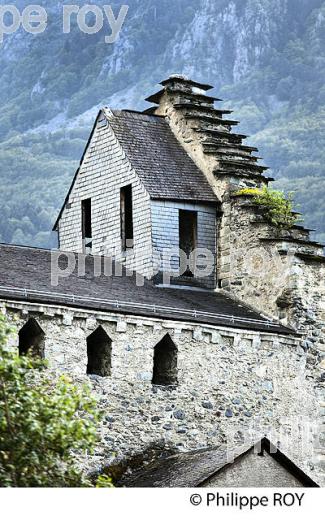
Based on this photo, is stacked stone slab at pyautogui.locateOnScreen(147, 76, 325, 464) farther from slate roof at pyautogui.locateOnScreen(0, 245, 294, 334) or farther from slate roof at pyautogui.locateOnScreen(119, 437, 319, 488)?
slate roof at pyautogui.locateOnScreen(119, 437, 319, 488)

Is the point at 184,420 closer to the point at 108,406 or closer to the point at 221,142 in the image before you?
the point at 108,406

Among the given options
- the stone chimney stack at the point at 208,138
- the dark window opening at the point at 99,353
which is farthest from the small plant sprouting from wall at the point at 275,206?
the dark window opening at the point at 99,353

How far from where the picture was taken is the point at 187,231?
57062 mm

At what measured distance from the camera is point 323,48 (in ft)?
457

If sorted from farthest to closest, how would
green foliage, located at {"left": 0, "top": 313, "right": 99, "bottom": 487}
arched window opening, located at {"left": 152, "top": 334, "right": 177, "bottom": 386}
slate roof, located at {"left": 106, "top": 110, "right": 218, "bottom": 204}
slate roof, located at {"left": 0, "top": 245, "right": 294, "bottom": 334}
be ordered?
slate roof, located at {"left": 106, "top": 110, "right": 218, "bottom": 204}, arched window opening, located at {"left": 152, "top": 334, "right": 177, "bottom": 386}, slate roof, located at {"left": 0, "top": 245, "right": 294, "bottom": 334}, green foliage, located at {"left": 0, "top": 313, "right": 99, "bottom": 487}

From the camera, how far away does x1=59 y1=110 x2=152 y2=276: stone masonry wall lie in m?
55.8

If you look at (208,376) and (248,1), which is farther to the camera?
(248,1)

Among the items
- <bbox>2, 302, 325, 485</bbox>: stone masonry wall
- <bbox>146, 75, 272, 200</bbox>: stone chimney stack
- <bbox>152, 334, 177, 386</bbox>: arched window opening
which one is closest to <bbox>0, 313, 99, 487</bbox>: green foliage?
<bbox>2, 302, 325, 485</bbox>: stone masonry wall

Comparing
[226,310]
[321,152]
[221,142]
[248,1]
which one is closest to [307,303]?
[226,310]

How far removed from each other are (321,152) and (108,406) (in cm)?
6510

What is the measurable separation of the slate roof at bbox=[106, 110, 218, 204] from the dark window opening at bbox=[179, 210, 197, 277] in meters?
0.71

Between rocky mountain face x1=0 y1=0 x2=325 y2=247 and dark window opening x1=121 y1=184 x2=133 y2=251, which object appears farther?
rocky mountain face x1=0 y1=0 x2=325 y2=247

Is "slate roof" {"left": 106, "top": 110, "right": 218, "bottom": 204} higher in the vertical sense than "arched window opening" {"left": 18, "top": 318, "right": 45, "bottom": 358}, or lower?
higher

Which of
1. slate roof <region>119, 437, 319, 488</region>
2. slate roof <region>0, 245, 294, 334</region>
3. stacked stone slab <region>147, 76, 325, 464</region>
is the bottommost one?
slate roof <region>119, 437, 319, 488</region>
